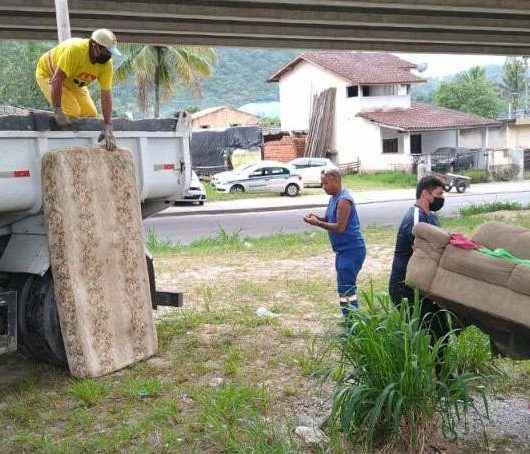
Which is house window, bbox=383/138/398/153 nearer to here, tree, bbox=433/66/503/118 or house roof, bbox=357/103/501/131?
house roof, bbox=357/103/501/131

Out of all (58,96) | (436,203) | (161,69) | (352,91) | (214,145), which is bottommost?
(436,203)

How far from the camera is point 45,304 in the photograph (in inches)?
224

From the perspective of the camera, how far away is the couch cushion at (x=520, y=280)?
3742 mm

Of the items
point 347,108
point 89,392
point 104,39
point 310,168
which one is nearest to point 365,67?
point 347,108

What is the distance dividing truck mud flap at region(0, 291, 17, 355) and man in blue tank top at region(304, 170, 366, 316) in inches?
98.4

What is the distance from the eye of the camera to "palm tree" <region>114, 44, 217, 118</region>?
1104 inches

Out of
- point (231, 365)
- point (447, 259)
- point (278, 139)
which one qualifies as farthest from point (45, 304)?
point (278, 139)

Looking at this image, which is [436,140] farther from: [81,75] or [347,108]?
[81,75]

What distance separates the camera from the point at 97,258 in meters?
5.62

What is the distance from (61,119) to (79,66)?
2.15 ft

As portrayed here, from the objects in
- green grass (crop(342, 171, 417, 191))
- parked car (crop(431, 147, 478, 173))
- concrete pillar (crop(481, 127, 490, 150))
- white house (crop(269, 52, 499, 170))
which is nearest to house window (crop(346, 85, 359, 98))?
white house (crop(269, 52, 499, 170))

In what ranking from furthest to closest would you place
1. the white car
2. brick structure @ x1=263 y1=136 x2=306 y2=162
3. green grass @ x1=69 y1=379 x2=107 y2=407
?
brick structure @ x1=263 y1=136 x2=306 y2=162 < the white car < green grass @ x1=69 y1=379 x2=107 y2=407

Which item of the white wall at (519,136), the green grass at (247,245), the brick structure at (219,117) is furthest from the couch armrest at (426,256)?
the brick structure at (219,117)

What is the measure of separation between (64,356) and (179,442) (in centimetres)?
176
